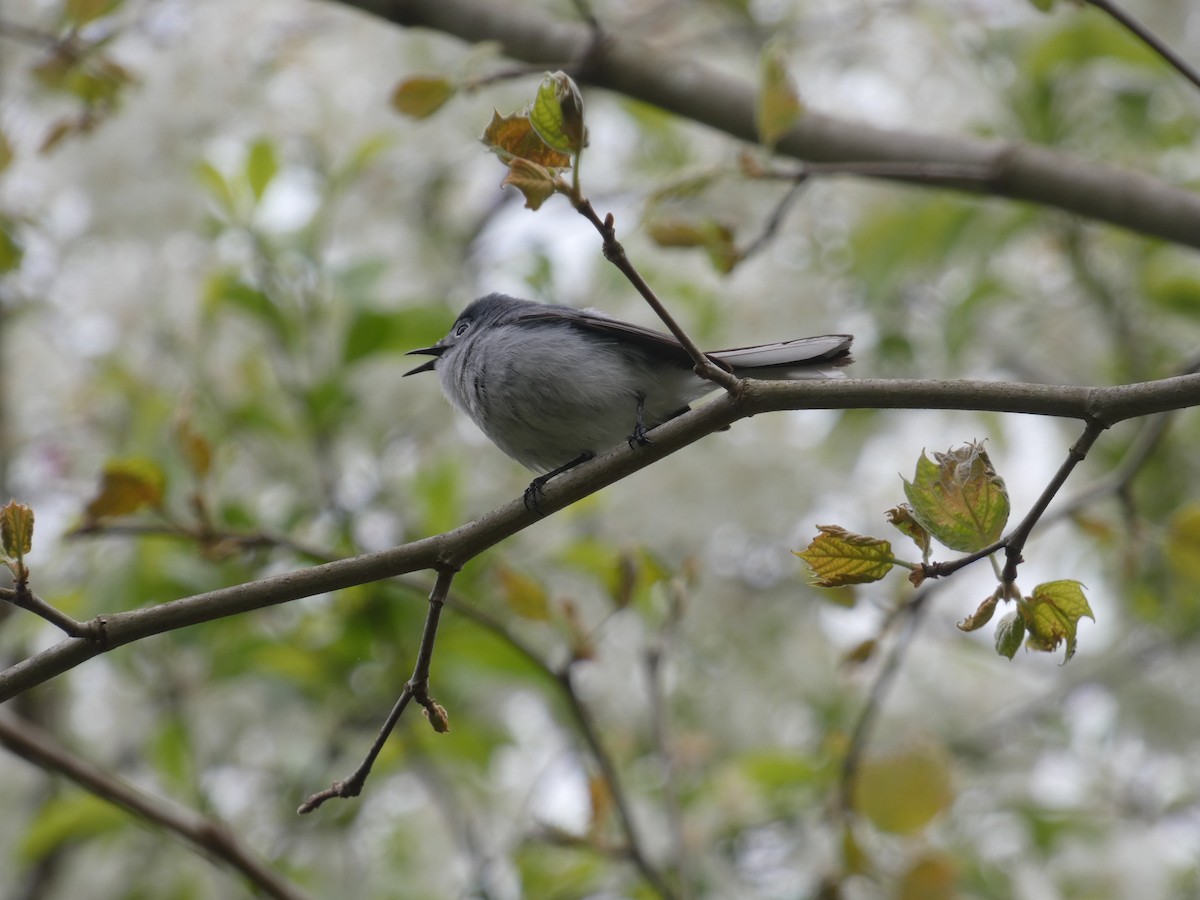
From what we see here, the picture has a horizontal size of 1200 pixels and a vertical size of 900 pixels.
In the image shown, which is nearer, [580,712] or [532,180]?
[532,180]

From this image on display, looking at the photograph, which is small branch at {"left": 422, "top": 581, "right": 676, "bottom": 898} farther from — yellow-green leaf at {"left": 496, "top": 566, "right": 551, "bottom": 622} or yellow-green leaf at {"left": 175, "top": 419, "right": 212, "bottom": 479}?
yellow-green leaf at {"left": 175, "top": 419, "right": 212, "bottom": 479}

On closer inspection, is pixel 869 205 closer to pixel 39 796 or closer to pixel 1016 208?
pixel 1016 208

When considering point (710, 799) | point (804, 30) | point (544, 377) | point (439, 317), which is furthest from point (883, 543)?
point (804, 30)

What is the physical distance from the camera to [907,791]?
2.80 metres

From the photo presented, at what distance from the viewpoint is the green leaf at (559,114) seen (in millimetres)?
1396

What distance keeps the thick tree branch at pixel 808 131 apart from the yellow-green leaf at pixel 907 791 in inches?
49.9

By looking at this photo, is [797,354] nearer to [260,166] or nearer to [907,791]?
[907,791]

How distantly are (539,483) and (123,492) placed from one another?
0.75 m

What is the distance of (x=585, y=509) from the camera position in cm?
392

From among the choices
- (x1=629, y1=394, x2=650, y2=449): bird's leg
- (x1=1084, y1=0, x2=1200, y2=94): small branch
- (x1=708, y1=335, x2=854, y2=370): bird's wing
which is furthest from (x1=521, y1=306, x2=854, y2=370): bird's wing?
(x1=1084, y1=0, x2=1200, y2=94): small branch

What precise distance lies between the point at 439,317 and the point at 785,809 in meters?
2.05

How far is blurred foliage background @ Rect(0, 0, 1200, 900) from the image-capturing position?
3471 mm

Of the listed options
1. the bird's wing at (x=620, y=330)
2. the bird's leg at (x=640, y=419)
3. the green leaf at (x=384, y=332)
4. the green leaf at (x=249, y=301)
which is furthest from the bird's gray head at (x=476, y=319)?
the green leaf at (x=249, y=301)

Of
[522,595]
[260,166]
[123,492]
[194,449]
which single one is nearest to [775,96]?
[522,595]
